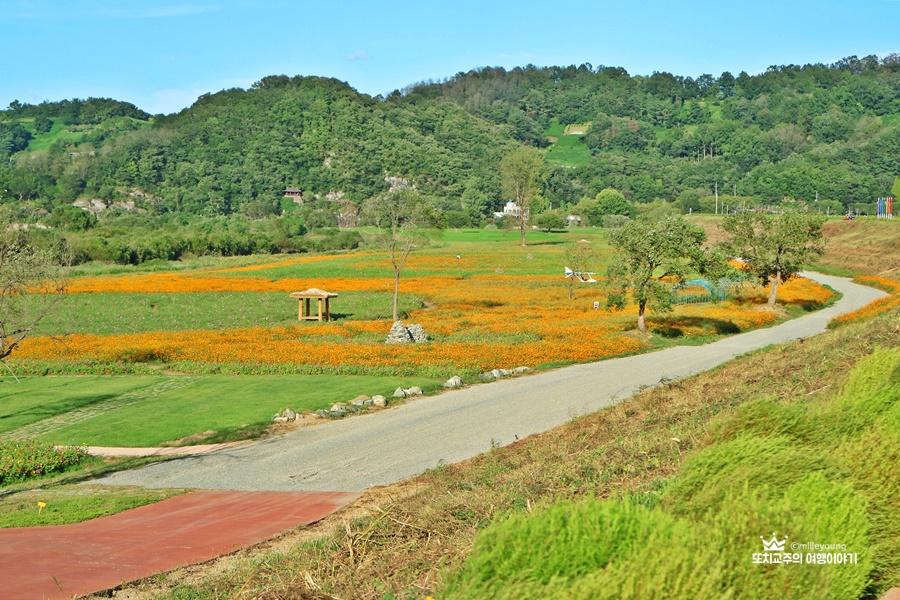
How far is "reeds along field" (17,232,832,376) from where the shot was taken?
3381 cm

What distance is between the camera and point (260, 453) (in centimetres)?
2030

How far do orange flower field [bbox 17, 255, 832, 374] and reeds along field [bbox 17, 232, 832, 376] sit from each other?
76 mm

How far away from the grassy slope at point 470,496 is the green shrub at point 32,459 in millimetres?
8545

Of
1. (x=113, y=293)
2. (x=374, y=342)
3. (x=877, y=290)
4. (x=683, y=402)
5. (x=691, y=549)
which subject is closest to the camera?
(x=691, y=549)

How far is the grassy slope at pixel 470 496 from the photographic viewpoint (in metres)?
8.35

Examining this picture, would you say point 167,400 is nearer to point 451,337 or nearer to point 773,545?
point 451,337

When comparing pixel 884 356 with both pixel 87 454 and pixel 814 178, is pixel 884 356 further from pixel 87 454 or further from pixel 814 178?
pixel 814 178

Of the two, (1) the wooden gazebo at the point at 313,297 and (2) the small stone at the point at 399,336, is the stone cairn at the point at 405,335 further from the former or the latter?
(1) the wooden gazebo at the point at 313,297

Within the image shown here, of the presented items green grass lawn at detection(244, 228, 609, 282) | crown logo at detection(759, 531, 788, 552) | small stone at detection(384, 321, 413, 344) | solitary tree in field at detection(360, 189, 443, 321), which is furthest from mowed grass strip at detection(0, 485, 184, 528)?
green grass lawn at detection(244, 228, 609, 282)

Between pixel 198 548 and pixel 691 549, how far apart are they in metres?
8.43

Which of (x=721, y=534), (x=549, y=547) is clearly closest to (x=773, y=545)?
(x=721, y=534)

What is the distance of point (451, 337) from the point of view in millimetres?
39969

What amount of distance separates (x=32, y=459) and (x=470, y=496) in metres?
12.5

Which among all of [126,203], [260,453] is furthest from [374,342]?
[126,203]
